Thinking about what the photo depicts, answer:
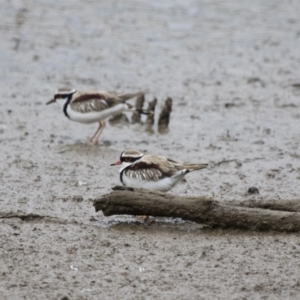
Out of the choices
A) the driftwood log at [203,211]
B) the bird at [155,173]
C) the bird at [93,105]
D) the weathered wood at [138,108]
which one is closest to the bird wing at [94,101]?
the bird at [93,105]

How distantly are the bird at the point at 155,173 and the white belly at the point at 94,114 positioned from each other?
3.15 meters

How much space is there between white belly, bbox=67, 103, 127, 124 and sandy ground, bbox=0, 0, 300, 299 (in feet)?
0.81

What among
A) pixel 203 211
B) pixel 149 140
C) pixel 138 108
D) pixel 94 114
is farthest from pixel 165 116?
pixel 203 211

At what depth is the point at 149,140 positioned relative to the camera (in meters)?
11.9

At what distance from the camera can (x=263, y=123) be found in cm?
1261

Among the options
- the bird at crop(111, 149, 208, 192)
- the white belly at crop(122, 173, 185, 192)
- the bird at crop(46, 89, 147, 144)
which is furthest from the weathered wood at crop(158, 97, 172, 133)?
the white belly at crop(122, 173, 185, 192)

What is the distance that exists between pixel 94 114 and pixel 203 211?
173 inches

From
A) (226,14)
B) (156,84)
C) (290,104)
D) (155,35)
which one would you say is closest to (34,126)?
(156,84)

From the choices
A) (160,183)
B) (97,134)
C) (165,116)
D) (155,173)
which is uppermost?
(155,173)

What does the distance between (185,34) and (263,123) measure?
4.94 metres

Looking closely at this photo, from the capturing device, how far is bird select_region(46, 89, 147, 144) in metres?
12.3

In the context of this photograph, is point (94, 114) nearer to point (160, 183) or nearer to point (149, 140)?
point (149, 140)

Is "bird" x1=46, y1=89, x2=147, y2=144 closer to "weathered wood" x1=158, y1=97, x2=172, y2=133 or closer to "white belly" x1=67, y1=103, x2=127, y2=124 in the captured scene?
"white belly" x1=67, y1=103, x2=127, y2=124

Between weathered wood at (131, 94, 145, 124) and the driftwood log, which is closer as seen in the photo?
the driftwood log
